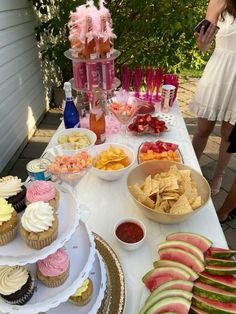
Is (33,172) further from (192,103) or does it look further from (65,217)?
(192,103)

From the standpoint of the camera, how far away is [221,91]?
7.29 feet

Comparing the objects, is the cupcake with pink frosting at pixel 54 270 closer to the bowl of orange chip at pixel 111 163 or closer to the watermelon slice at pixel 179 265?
the watermelon slice at pixel 179 265

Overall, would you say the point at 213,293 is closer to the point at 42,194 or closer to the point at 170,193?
the point at 170,193

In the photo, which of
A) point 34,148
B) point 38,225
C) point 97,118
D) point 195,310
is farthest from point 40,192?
point 34,148

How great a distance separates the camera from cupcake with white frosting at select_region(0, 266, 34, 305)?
2.54ft

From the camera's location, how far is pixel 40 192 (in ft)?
2.79

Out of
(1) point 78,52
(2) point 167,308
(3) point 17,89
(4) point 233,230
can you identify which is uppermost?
(1) point 78,52

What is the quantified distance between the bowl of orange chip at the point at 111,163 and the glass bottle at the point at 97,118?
0.28m

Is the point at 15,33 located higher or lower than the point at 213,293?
higher

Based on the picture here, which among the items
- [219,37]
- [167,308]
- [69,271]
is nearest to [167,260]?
[167,308]

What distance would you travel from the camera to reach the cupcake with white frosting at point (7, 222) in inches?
29.6

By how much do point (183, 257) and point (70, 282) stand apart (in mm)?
404

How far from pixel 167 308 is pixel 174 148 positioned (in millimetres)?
970

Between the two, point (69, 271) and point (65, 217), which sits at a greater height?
point (65, 217)
